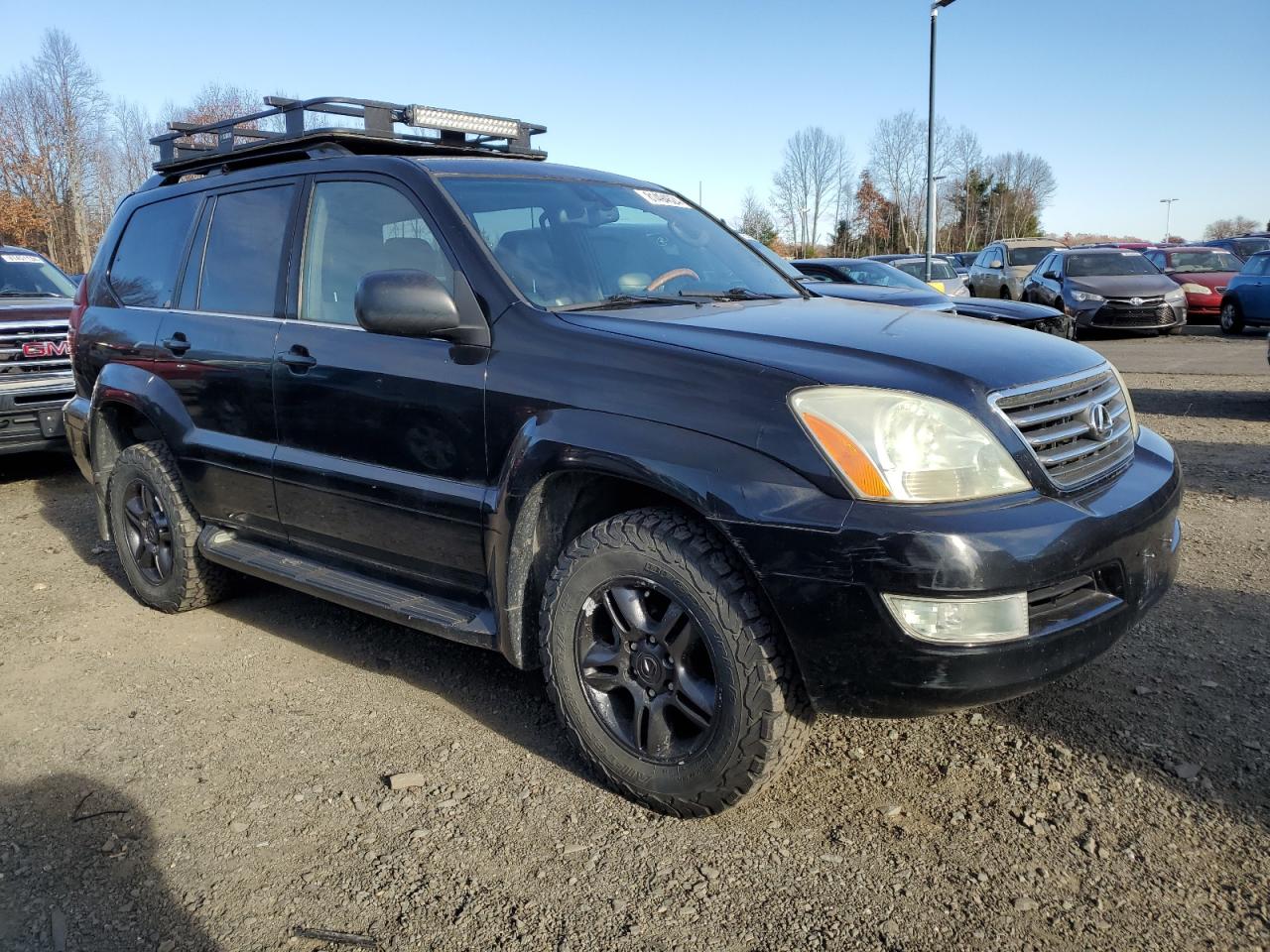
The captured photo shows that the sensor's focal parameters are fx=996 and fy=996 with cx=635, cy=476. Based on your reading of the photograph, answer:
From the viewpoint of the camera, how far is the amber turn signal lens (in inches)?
91.5

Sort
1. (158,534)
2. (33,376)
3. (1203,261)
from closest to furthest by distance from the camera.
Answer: (158,534), (33,376), (1203,261)

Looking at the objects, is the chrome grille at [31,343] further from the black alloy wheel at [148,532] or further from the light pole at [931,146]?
the light pole at [931,146]

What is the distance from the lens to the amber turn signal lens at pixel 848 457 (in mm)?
2324

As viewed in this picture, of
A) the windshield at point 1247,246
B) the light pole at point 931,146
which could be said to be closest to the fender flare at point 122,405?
the light pole at point 931,146

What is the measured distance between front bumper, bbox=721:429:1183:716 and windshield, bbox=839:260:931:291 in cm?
987

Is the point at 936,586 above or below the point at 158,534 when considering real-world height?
above

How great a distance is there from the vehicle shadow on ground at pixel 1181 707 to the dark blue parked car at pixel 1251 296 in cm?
1414

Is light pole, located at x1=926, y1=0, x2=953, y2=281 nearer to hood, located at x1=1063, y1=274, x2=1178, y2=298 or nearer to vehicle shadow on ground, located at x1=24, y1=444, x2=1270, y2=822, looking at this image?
hood, located at x1=1063, y1=274, x2=1178, y2=298

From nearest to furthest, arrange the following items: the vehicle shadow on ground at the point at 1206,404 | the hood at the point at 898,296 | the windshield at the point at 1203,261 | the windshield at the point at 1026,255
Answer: the hood at the point at 898,296 → the vehicle shadow on ground at the point at 1206,404 → the windshield at the point at 1203,261 → the windshield at the point at 1026,255

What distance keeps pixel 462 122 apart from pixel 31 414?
15.2ft

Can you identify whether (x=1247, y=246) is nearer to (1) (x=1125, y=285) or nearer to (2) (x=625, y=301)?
(1) (x=1125, y=285)

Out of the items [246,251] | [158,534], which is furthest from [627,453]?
[158,534]

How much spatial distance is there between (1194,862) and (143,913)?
2558 millimetres

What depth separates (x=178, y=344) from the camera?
13.6 ft
